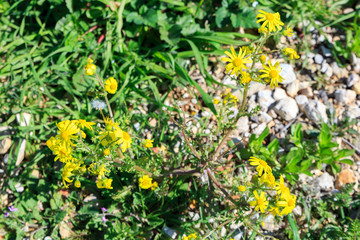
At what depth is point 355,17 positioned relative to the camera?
359 cm

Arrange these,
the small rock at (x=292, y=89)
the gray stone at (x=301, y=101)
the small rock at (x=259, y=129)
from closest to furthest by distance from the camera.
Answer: the small rock at (x=259, y=129), the gray stone at (x=301, y=101), the small rock at (x=292, y=89)

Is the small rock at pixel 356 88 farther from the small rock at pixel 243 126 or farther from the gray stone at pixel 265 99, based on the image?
the small rock at pixel 243 126

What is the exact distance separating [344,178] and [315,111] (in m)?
0.70

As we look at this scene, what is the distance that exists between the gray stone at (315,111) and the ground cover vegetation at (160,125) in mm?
20

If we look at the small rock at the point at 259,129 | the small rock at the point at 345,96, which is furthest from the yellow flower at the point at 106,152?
the small rock at the point at 345,96

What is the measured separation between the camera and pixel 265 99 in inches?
132

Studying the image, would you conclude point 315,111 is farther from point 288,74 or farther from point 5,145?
point 5,145

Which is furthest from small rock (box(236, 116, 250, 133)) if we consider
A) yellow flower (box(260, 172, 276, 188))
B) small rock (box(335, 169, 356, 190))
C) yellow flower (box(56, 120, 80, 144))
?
yellow flower (box(56, 120, 80, 144))

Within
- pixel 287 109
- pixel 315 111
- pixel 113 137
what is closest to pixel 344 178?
pixel 315 111

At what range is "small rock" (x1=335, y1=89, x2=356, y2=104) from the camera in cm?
338

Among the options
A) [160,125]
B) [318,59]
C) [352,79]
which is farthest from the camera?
[318,59]

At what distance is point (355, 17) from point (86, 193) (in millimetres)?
3424

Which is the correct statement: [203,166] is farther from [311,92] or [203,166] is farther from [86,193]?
[311,92]

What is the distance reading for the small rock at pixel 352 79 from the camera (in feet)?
11.4
